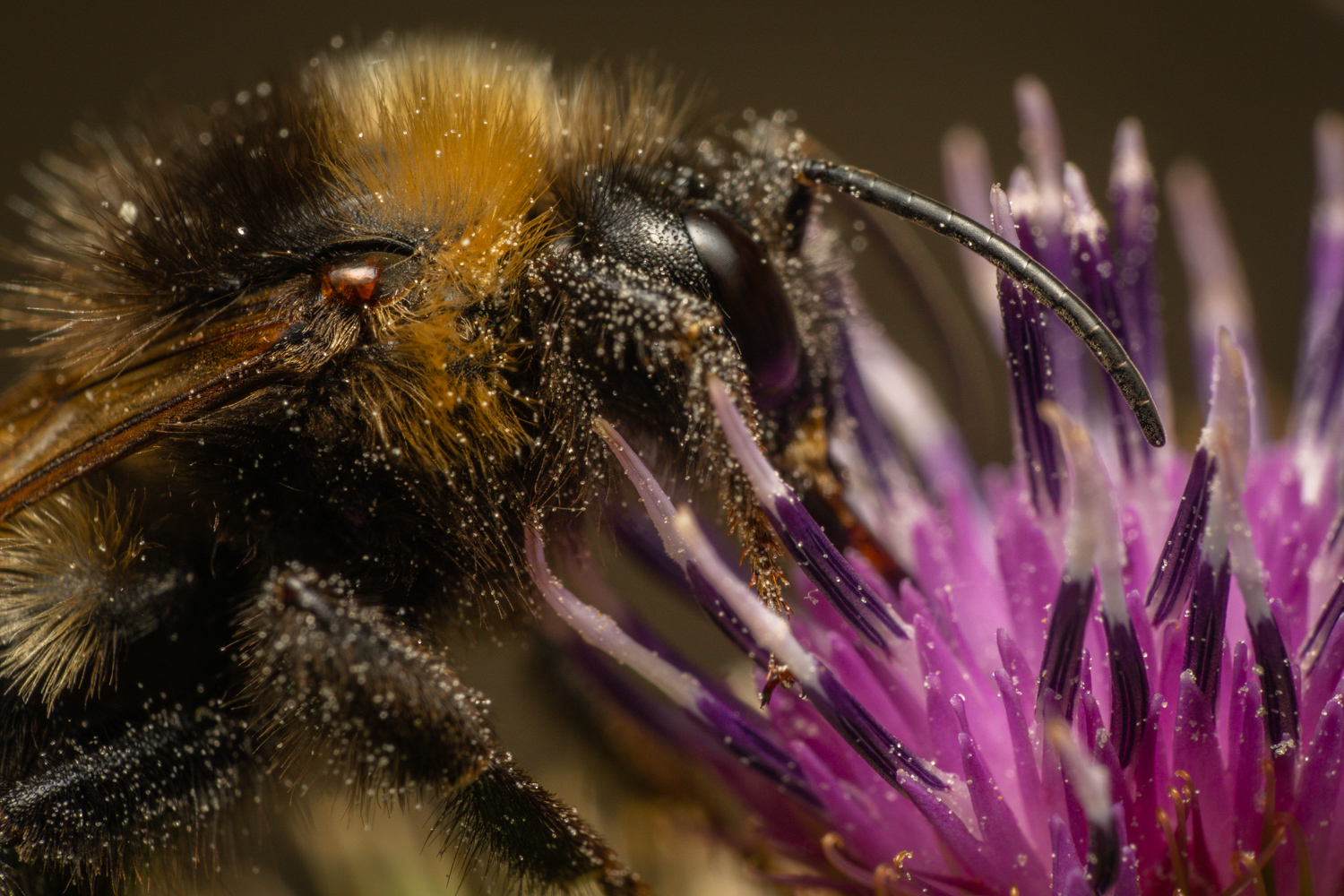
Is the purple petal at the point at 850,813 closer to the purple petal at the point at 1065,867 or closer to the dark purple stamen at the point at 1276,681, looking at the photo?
the purple petal at the point at 1065,867

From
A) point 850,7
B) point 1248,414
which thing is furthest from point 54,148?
point 1248,414

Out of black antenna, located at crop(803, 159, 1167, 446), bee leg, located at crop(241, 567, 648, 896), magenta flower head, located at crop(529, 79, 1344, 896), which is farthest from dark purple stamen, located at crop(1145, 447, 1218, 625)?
bee leg, located at crop(241, 567, 648, 896)

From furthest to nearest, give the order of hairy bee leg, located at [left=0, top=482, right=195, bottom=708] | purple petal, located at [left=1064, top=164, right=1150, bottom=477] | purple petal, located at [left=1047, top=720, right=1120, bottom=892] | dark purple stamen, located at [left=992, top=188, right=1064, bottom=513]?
purple petal, located at [left=1064, top=164, right=1150, bottom=477] → dark purple stamen, located at [left=992, top=188, right=1064, bottom=513] → hairy bee leg, located at [left=0, top=482, right=195, bottom=708] → purple petal, located at [left=1047, top=720, right=1120, bottom=892]

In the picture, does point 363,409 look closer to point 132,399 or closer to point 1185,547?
point 132,399

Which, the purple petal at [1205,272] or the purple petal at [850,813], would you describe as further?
the purple petal at [1205,272]

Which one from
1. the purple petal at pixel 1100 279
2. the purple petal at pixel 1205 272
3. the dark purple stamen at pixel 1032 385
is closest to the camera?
the dark purple stamen at pixel 1032 385

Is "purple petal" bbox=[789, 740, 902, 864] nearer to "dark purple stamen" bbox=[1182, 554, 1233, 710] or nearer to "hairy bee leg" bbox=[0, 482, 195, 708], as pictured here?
"dark purple stamen" bbox=[1182, 554, 1233, 710]

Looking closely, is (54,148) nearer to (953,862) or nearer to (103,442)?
(103,442)

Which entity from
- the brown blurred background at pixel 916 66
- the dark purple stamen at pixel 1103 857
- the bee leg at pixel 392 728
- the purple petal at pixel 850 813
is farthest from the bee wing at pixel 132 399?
the brown blurred background at pixel 916 66

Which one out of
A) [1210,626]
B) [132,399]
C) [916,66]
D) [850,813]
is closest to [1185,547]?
[1210,626]
